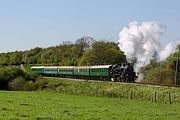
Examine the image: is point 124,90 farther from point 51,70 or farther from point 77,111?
point 51,70

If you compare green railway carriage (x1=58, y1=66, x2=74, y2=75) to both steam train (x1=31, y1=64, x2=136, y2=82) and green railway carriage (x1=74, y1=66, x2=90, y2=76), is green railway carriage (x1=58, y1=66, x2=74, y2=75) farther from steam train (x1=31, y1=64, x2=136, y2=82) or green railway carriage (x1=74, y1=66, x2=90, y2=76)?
green railway carriage (x1=74, y1=66, x2=90, y2=76)

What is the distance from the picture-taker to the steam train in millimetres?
71812

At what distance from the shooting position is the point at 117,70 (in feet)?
238

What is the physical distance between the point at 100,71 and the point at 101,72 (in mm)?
395

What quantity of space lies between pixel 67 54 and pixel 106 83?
87515 millimetres

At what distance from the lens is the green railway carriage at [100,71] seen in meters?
75.2

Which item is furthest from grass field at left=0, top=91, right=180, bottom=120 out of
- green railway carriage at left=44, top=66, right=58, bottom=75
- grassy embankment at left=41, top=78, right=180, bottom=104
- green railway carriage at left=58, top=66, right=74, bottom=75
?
green railway carriage at left=44, top=66, right=58, bottom=75

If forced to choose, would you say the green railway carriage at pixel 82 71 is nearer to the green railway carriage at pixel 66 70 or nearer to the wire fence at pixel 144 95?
the green railway carriage at pixel 66 70

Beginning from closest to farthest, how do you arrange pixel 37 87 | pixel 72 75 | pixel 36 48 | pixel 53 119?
pixel 53 119 → pixel 37 87 → pixel 72 75 → pixel 36 48

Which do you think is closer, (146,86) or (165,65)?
(146,86)

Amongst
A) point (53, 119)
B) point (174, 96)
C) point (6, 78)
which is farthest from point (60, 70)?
point (53, 119)

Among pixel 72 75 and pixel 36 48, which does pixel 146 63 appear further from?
pixel 36 48

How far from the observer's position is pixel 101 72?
77.3 meters

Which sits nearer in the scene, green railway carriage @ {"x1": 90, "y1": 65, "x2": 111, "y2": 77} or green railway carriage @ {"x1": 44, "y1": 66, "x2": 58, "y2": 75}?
green railway carriage @ {"x1": 90, "y1": 65, "x2": 111, "y2": 77}
